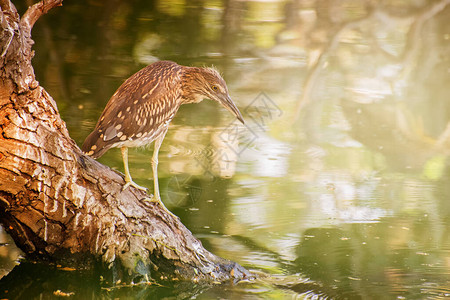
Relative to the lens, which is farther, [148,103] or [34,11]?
[148,103]

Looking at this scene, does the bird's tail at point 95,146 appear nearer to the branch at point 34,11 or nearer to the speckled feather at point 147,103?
the speckled feather at point 147,103

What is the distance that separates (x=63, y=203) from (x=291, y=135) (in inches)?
111

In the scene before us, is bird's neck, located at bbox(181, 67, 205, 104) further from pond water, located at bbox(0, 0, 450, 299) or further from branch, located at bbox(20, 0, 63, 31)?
pond water, located at bbox(0, 0, 450, 299)

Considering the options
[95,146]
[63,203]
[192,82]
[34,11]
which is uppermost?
[34,11]

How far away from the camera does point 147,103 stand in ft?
8.70

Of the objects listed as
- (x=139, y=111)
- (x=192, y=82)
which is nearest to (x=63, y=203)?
(x=139, y=111)

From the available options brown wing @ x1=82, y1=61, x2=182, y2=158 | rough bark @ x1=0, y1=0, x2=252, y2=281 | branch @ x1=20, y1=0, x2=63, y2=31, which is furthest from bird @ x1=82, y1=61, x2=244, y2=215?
branch @ x1=20, y1=0, x2=63, y2=31

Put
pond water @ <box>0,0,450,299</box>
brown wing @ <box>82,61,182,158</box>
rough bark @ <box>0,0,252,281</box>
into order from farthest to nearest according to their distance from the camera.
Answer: pond water @ <box>0,0,450,299</box>, brown wing @ <box>82,61,182,158</box>, rough bark @ <box>0,0,252,281</box>

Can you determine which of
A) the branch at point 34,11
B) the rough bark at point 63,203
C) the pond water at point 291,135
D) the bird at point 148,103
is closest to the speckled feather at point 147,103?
the bird at point 148,103

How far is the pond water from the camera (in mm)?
2988

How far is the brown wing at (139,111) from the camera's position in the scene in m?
2.61

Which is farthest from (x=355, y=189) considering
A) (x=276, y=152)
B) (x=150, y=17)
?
(x=150, y=17)

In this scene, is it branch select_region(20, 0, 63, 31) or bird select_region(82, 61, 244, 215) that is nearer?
branch select_region(20, 0, 63, 31)

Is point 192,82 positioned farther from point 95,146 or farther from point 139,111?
point 95,146
